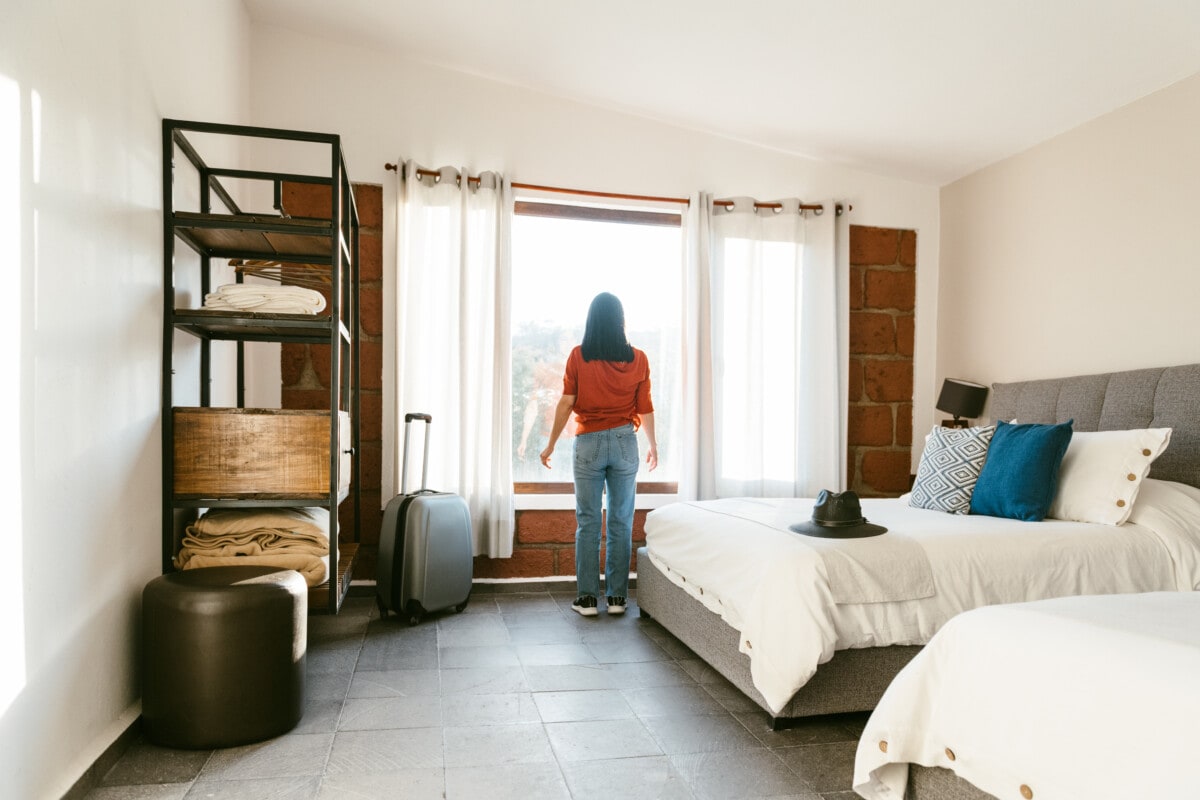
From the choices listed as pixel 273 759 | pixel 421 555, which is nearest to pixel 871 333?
pixel 421 555

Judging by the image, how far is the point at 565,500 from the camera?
14.1 feet

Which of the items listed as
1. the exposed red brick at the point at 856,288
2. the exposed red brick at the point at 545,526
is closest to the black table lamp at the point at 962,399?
the exposed red brick at the point at 856,288

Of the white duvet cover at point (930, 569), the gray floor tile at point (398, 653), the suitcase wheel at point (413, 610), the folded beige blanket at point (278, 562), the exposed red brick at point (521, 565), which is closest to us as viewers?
the white duvet cover at point (930, 569)

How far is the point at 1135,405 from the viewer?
127 inches

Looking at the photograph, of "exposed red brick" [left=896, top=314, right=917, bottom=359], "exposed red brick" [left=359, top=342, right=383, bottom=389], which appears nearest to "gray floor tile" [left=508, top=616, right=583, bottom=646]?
"exposed red brick" [left=359, top=342, right=383, bottom=389]

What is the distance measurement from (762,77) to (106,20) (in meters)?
2.68

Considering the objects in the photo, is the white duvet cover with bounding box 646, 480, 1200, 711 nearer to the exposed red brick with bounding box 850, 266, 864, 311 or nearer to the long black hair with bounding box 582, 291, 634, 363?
the long black hair with bounding box 582, 291, 634, 363

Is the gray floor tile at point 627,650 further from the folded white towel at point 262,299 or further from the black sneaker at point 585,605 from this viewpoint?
the folded white towel at point 262,299

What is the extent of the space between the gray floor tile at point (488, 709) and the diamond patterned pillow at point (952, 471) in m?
1.81

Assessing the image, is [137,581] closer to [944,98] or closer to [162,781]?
[162,781]

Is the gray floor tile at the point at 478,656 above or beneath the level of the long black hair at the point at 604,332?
beneath

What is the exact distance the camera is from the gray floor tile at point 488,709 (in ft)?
7.90

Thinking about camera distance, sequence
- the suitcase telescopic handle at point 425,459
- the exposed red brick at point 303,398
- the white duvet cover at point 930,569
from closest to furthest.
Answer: the white duvet cover at point 930,569 < the suitcase telescopic handle at point 425,459 < the exposed red brick at point 303,398

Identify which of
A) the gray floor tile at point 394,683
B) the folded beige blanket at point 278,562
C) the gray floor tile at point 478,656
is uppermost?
the folded beige blanket at point 278,562
